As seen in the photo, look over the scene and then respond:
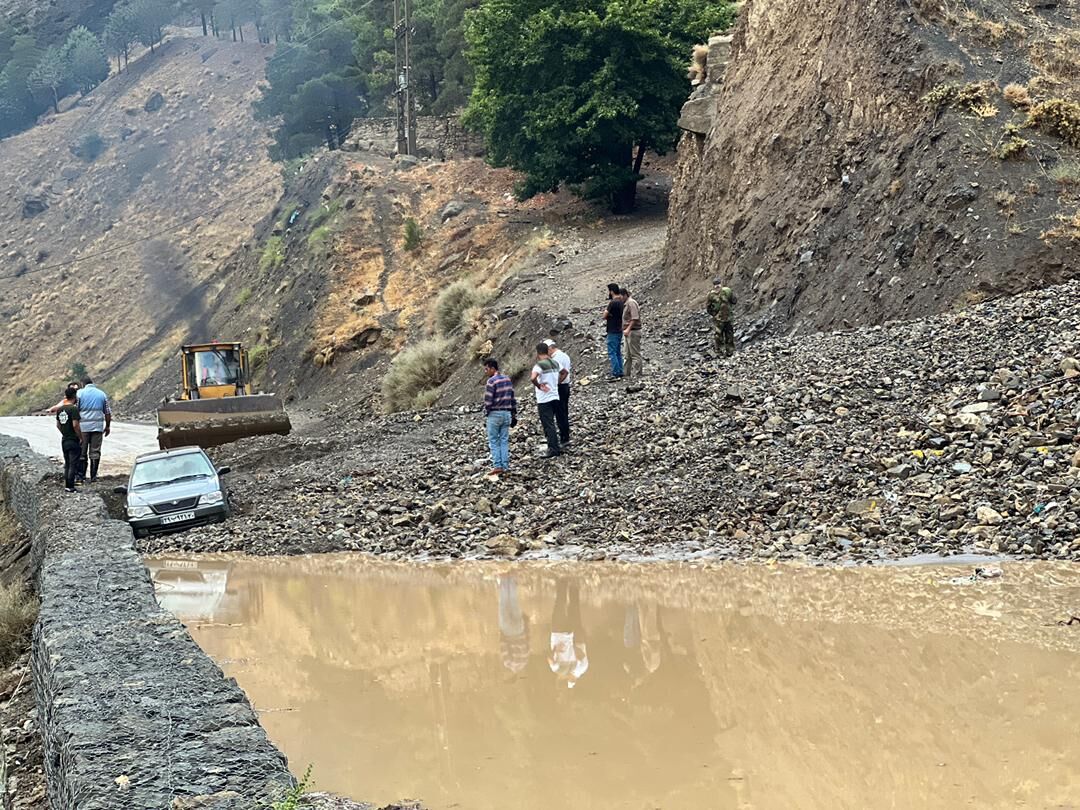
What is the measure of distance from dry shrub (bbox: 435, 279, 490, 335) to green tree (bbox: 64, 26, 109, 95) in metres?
100

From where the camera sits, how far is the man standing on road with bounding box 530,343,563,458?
1546 centimetres

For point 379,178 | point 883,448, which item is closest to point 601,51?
point 379,178

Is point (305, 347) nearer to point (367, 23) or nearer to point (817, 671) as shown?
point (817, 671)

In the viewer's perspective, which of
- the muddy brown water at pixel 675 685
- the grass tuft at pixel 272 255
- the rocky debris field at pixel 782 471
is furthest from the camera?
the grass tuft at pixel 272 255

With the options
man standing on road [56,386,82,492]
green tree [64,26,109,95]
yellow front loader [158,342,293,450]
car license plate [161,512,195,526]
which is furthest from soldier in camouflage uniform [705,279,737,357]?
green tree [64,26,109,95]

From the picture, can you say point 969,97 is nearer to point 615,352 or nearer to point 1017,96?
point 1017,96

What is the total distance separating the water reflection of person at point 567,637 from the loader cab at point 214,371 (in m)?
18.6

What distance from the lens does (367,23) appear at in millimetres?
71312

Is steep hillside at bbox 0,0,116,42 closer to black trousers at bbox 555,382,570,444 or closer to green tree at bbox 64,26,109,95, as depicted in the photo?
green tree at bbox 64,26,109,95

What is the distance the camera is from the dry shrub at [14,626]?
10766 millimetres

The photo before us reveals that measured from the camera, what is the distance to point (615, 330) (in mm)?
20047

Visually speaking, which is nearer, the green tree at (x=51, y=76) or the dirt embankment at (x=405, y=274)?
the dirt embankment at (x=405, y=274)

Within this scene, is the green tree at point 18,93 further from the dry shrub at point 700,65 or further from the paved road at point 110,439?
the dry shrub at point 700,65

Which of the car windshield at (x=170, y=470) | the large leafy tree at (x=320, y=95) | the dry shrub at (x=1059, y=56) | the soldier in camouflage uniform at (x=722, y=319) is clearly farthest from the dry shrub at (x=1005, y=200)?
the large leafy tree at (x=320, y=95)
